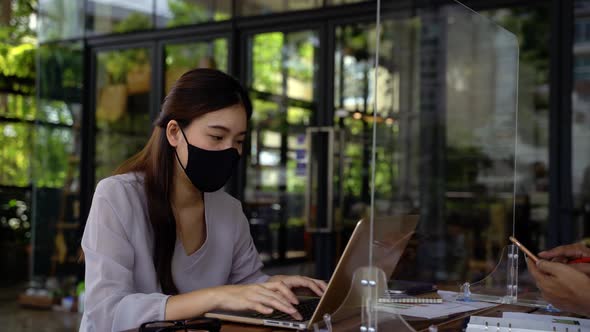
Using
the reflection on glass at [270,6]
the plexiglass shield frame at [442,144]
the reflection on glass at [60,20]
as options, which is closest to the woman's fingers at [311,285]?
the plexiglass shield frame at [442,144]

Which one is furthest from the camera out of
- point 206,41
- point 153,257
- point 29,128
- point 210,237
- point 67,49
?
point 29,128

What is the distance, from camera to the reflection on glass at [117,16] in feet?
21.4

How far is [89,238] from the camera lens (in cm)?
174

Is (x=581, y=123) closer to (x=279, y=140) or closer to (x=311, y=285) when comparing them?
(x=279, y=140)

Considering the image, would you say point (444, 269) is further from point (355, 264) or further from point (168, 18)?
point (355, 264)

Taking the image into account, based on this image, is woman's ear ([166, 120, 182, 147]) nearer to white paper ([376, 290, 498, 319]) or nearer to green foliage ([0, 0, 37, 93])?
white paper ([376, 290, 498, 319])

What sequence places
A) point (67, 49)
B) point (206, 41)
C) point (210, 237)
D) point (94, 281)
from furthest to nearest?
point (67, 49), point (206, 41), point (210, 237), point (94, 281)

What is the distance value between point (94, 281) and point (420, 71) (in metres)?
5.20

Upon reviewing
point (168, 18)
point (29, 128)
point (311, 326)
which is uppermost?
point (168, 18)

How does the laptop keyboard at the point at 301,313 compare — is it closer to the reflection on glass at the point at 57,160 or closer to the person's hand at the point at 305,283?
the person's hand at the point at 305,283

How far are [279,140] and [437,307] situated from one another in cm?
415

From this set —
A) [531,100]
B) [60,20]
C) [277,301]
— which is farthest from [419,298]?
[531,100]

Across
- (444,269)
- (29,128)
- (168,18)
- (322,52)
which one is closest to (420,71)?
(322,52)

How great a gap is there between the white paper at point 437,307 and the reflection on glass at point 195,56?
430 cm
